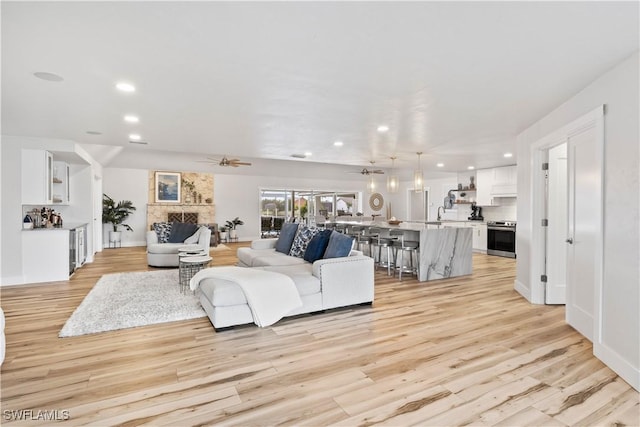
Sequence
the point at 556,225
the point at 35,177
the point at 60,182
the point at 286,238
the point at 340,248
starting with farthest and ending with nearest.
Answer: the point at 60,182 < the point at 286,238 < the point at 35,177 < the point at 556,225 < the point at 340,248

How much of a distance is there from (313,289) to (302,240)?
55.3 inches

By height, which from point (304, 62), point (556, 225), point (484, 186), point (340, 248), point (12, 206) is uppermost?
point (304, 62)

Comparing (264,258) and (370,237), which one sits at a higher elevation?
(370,237)

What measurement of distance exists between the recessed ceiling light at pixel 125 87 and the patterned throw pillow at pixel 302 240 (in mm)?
2935

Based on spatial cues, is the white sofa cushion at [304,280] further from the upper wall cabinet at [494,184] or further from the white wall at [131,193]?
the white wall at [131,193]

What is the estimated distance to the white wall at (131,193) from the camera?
1009 centimetres

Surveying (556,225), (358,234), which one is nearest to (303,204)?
(358,234)

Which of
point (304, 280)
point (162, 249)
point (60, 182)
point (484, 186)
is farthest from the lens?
point (484, 186)

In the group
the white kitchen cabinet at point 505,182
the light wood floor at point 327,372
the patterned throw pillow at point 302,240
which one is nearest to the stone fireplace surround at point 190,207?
the patterned throw pillow at point 302,240

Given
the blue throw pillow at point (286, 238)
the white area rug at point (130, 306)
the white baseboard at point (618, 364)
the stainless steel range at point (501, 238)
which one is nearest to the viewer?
the white baseboard at point (618, 364)

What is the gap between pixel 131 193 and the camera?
10359 mm

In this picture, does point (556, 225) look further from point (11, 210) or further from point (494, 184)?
point (11, 210)

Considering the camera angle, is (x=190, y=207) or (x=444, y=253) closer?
(x=444, y=253)

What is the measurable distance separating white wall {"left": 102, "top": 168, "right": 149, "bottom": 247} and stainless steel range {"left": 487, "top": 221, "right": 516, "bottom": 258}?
10.1 m
